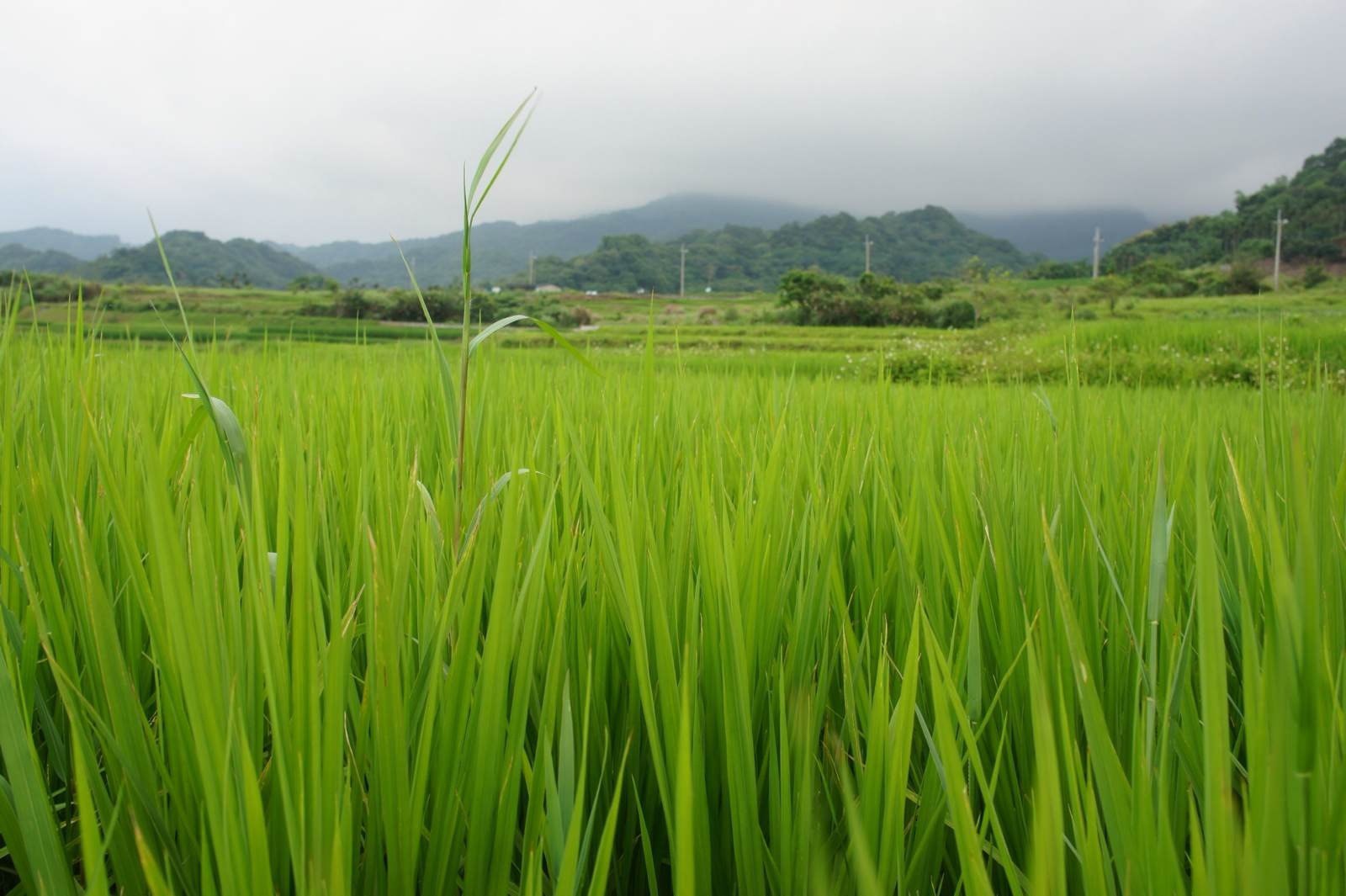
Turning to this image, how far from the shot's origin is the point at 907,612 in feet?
1.87

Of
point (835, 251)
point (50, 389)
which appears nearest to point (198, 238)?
point (835, 251)

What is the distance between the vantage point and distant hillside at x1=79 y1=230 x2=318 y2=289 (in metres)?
49.4

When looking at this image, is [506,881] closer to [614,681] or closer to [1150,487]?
[614,681]

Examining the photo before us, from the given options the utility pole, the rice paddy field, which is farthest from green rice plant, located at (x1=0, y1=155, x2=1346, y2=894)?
the utility pole

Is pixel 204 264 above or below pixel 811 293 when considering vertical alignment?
above

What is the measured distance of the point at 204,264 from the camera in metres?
58.2

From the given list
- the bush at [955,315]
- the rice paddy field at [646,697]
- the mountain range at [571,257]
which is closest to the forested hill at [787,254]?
the mountain range at [571,257]

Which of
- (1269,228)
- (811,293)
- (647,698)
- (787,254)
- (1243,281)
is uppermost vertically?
(787,254)

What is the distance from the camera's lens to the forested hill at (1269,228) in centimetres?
3741

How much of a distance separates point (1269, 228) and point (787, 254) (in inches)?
1421

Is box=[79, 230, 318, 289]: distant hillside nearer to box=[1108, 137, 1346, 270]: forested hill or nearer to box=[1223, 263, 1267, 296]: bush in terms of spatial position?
box=[1223, 263, 1267, 296]: bush

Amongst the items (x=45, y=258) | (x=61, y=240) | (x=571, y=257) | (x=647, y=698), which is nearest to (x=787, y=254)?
(x=571, y=257)

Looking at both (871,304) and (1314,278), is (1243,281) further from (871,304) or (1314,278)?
(871,304)

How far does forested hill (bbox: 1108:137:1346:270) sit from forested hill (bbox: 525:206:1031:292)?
35.9 feet
